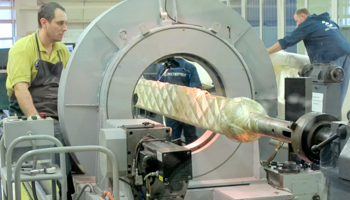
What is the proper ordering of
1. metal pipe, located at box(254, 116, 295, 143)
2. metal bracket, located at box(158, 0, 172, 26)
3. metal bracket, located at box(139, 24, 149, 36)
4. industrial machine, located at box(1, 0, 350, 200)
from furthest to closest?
1. metal bracket, located at box(158, 0, 172, 26)
2. metal bracket, located at box(139, 24, 149, 36)
3. industrial machine, located at box(1, 0, 350, 200)
4. metal pipe, located at box(254, 116, 295, 143)

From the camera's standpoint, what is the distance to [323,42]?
14.4 ft

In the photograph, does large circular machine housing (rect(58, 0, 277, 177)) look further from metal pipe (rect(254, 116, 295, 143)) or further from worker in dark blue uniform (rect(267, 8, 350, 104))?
worker in dark blue uniform (rect(267, 8, 350, 104))

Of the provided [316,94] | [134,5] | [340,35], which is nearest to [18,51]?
[134,5]

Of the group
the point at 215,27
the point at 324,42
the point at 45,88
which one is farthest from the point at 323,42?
the point at 45,88

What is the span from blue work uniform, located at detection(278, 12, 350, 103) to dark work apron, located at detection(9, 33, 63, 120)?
7.58 ft

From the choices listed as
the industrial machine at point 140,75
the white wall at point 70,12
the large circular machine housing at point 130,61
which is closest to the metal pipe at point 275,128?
the industrial machine at point 140,75

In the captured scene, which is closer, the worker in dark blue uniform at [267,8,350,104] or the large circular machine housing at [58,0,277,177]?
the large circular machine housing at [58,0,277,177]

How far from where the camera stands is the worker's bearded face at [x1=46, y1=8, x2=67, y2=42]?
3188 mm

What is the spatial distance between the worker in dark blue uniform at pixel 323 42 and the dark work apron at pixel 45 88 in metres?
2.23

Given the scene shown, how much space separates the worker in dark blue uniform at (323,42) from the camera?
4.35m

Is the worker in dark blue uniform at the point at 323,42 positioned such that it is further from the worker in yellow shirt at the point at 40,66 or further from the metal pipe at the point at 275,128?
the metal pipe at the point at 275,128

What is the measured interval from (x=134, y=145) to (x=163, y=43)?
2.38 feet

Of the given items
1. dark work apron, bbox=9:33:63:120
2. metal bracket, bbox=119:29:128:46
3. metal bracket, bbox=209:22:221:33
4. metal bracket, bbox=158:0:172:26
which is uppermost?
metal bracket, bbox=158:0:172:26

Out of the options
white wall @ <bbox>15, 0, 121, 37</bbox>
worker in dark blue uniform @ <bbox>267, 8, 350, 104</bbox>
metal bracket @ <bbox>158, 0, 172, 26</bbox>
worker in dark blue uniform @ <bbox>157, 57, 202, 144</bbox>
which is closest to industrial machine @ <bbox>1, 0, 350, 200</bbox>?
metal bracket @ <bbox>158, 0, 172, 26</bbox>
